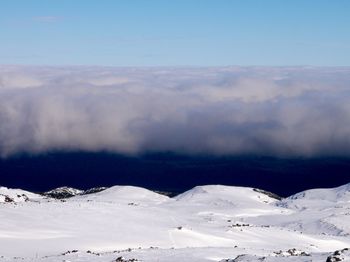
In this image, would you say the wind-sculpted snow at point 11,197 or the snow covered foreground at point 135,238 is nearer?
the snow covered foreground at point 135,238

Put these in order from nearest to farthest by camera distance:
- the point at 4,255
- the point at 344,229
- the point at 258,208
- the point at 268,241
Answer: the point at 4,255
the point at 268,241
the point at 344,229
the point at 258,208

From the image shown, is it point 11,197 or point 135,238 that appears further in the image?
point 11,197

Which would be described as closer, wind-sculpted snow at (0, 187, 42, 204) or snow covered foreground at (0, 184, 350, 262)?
snow covered foreground at (0, 184, 350, 262)

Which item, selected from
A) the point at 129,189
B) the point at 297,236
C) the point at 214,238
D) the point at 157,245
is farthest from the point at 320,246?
the point at 129,189

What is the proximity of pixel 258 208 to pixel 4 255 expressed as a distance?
63062 millimetres

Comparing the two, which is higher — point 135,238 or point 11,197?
point 135,238

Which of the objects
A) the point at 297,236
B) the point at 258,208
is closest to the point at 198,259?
the point at 297,236

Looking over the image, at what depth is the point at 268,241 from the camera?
48094mm

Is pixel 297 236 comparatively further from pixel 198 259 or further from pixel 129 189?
pixel 129 189

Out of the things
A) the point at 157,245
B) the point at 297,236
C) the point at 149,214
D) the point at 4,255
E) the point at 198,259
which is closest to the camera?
the point at 198,259

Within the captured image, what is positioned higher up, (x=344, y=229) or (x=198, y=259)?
(x=198, y=259)

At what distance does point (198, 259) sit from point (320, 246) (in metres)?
22.0

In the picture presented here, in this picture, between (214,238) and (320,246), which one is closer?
(214,238)

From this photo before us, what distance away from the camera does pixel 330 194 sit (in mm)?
130250
